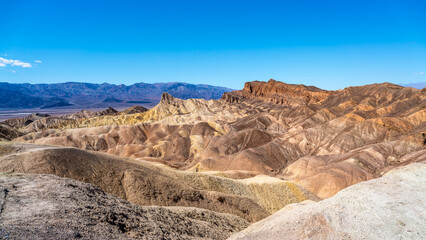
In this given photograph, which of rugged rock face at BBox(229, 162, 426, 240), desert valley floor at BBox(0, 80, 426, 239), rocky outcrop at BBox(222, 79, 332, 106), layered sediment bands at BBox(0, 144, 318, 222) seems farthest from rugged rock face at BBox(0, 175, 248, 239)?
rocky outcrop at BBox(222, 79, 332, 106)

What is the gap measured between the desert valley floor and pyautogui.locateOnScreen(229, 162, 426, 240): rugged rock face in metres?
0.05

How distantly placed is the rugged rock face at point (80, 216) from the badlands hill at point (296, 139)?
952 inches

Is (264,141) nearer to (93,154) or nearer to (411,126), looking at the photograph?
(411,126)

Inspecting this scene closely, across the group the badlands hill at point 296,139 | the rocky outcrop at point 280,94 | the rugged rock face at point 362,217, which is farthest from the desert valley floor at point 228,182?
the rocky outcrop at point 280,94

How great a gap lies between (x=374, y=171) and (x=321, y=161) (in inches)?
326

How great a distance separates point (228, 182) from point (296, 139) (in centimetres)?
3737

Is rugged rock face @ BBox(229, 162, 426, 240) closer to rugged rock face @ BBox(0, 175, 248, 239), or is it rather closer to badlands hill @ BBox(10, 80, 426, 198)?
rugged rock face @ BBox(0, 175, 248, 239)

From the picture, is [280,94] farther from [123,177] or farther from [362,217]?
[362,217]

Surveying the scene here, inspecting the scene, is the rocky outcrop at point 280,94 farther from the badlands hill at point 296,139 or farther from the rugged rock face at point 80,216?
the rugged rock face at point 80,216

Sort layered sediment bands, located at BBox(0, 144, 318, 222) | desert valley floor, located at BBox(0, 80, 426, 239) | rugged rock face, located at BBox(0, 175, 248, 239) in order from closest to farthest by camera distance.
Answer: rugged rock face, located at BBox(0, 175, 248, 239)
desert valley floor, located at BBox(0, 80, 426, 239)
layered sediment bands, located at BBox(0, 144, 318, 222)

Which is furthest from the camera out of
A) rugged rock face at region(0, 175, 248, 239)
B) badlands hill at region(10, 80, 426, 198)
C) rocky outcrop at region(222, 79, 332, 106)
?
rocky outcrop at region(222, 79, 332, 106)

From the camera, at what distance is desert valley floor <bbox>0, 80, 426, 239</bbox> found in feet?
41.9

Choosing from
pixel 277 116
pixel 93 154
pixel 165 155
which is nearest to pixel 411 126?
pixel 277 116

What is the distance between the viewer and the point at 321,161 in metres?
51.2
